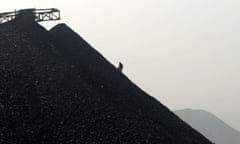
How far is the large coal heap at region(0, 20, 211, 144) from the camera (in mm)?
28656

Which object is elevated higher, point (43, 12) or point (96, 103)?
point (43, 12)

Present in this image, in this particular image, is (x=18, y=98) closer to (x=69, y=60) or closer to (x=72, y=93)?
(x=72, y=93)

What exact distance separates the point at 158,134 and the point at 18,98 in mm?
10536

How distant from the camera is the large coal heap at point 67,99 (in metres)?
28.7

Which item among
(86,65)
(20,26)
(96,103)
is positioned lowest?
(96,103)

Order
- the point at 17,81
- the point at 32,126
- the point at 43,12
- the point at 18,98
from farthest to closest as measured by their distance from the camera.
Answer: the point at 43,12
the point at 17,81
the point at 18,98
the point at 32,126

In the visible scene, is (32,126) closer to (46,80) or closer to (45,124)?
(45,124)

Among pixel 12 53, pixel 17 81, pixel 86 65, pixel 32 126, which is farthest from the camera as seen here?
pixel 86 65

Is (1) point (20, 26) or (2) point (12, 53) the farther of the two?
(1) point (20, 26)

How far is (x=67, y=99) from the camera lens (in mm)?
32688

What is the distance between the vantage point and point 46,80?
1350 inches

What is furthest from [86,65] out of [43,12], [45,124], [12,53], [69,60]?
[45,124]

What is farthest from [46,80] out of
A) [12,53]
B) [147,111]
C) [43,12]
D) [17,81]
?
[43,12]

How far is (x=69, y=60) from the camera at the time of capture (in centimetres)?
3941
